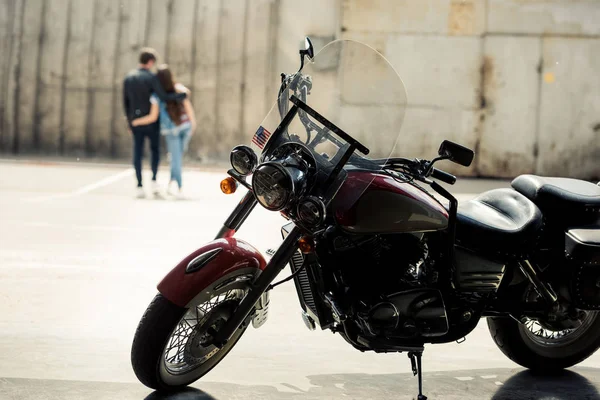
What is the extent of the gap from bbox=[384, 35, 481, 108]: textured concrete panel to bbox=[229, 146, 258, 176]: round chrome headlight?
1354cm

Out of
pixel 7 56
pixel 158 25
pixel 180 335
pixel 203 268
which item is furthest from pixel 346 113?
pixel 7 56

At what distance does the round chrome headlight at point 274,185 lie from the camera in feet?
14.3

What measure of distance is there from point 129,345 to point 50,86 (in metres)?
13.5

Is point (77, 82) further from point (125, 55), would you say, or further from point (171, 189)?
point (171, 189)

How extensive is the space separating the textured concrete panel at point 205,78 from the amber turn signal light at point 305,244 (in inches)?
554

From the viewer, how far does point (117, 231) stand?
10.3 m

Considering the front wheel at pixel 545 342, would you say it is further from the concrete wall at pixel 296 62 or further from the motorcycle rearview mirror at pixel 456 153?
the concrete wall at pixel 296 62

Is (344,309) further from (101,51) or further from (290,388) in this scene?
(101,51)

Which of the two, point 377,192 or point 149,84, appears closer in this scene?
point 377,192

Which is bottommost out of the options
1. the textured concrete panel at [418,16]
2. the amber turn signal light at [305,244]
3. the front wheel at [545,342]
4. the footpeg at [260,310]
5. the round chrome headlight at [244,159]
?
the front wheel at [545,342]

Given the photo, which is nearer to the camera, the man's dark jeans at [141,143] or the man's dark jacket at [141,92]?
the man's dark jacket at [141,92]

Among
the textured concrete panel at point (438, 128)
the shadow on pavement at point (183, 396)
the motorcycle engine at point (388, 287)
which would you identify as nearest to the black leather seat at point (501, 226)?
the motorcycle engine at point (388, 287)

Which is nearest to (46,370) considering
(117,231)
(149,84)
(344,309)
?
(344,309)

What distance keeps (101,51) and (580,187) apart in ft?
47.0
